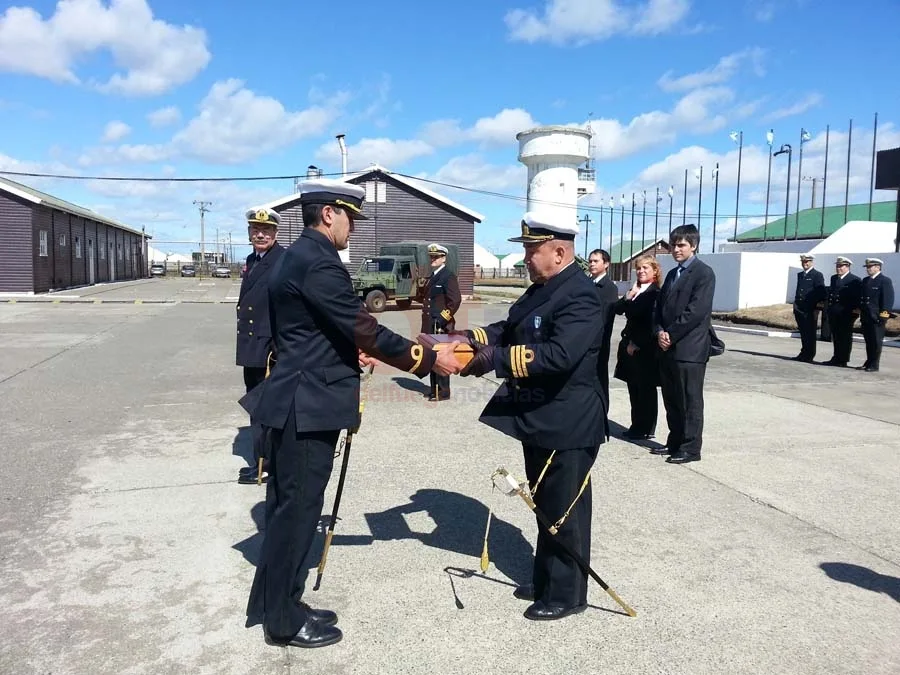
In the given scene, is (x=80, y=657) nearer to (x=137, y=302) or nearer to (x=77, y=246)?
(x=137, y=302)

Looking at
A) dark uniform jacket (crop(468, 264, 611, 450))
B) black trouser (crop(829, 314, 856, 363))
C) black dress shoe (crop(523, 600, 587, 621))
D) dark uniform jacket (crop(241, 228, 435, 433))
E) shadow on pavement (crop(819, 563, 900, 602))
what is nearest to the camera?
dark uniform jacket (crop(241, 228, 435, 433))

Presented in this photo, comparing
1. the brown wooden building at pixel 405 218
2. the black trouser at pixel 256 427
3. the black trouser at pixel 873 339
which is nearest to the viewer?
the black trouser at pixel 256 427

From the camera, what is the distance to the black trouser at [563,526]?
3164 mm

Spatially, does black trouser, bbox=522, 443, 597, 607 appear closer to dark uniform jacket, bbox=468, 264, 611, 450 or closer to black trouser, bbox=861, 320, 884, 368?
dark uniform jacket, bbox=468, 264, 611, 450

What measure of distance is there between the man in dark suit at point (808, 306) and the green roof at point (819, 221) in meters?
28.2

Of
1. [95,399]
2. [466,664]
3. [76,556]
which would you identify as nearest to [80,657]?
[76,556]

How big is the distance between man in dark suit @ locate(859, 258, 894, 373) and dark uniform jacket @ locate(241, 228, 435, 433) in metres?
10.7

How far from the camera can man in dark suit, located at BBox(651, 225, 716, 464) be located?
5676 millimetres

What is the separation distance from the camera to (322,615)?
9.95 ft

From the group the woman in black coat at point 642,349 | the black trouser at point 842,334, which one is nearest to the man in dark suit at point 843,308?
the black trouser at point 842,334

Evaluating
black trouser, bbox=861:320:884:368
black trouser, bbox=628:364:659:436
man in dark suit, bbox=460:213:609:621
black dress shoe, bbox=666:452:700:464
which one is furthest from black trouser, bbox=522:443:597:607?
black trouser, bbox=861:320:884:368

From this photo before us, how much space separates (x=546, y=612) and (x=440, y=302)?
5287mm

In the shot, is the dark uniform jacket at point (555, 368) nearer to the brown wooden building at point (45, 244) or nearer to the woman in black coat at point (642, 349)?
the woman in black coat at point (642, 349)

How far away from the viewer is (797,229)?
137 feet
